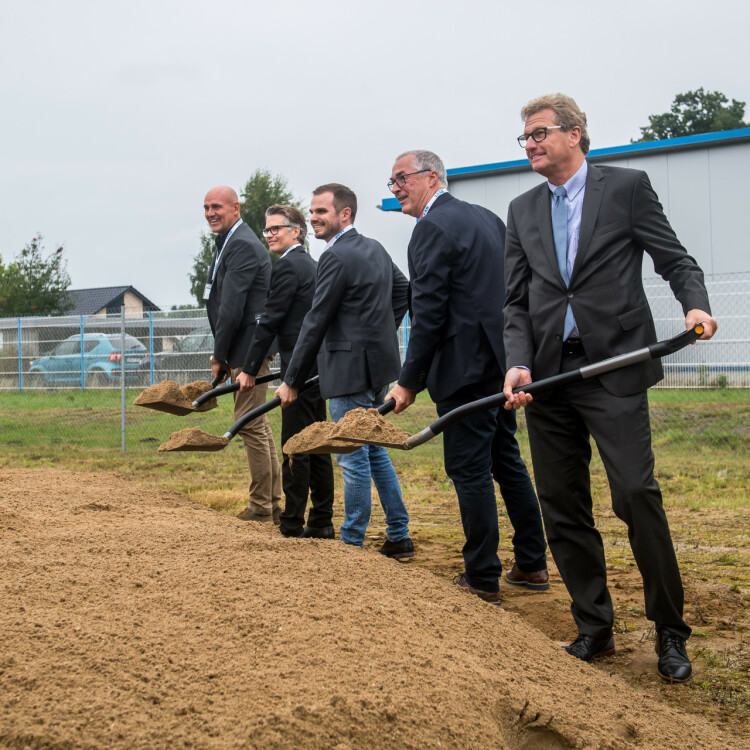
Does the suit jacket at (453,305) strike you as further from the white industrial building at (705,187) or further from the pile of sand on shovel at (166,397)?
the white industrial building at (705,187)

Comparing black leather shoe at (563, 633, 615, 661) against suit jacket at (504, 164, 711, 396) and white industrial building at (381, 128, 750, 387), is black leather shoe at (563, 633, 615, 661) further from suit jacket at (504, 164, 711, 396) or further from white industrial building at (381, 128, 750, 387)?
white industrial building at (381, 128, 750, 387)

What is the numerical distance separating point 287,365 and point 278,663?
11.3 feet

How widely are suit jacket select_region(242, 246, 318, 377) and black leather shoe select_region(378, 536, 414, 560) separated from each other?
1403 mm

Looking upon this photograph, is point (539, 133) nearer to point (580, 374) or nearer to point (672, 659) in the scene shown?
point (580, 374)

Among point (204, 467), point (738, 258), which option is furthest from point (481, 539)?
point (738, 258)

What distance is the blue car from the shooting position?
14203 millimetres

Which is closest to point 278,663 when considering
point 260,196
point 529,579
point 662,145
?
point 529,579

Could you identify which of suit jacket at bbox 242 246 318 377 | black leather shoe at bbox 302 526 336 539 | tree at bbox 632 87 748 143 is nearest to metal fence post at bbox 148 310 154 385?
suit jacket at bbox 242 246 318 377

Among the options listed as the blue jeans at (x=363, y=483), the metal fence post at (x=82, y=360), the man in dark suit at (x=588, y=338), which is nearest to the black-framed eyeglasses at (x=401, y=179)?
the man in dark suit at (x=588, y=338)

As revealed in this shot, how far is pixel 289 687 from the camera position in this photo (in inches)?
93.4

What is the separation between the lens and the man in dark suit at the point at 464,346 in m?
4.24

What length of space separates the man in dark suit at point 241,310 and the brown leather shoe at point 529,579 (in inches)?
89.0

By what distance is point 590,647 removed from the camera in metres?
3.47

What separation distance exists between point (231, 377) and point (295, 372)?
4.56 feet
